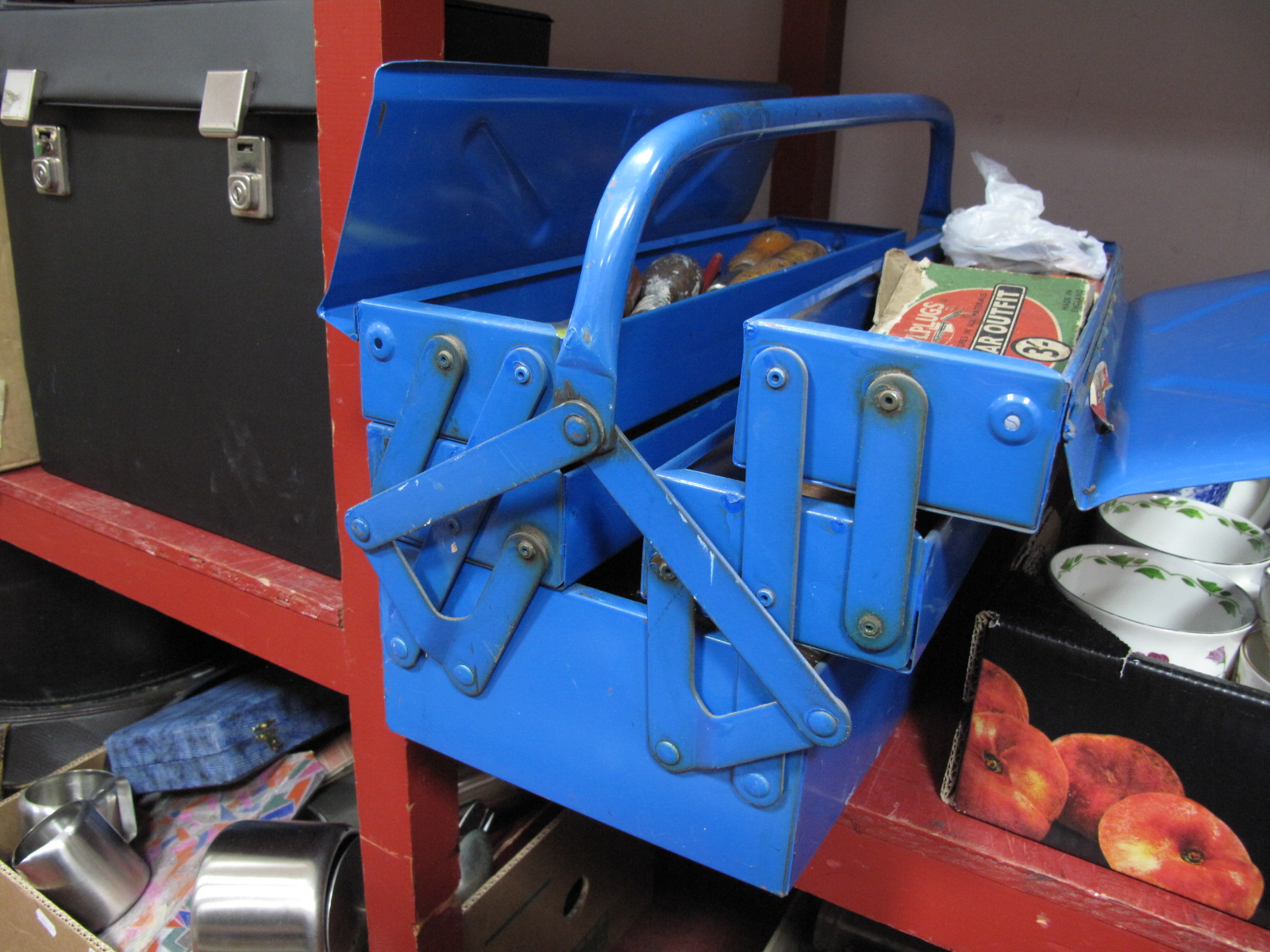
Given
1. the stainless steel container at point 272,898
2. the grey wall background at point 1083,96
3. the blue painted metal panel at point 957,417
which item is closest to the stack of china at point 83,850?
the stainless steel container at point 272,898

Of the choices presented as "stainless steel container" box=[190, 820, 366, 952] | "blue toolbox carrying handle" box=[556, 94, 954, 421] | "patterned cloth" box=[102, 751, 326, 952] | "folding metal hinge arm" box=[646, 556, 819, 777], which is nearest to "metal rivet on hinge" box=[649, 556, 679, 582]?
"folding metal hinge arm" box=[646, 556, 819, 777]

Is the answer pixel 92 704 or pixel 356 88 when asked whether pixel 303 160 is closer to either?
pixel 356 88

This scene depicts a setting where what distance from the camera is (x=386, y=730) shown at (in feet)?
3.19

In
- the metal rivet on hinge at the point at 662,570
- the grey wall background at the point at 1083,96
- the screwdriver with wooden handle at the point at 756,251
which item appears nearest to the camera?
the metal rivet on hinge at the point at 662,570

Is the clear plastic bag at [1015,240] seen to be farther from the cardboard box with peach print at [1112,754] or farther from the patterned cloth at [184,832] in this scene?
the patterned cloth at [184,832]

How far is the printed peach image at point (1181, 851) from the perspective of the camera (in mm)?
719

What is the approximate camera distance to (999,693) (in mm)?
782

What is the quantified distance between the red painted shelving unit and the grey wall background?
1.34 metres

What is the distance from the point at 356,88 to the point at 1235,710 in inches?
34.0

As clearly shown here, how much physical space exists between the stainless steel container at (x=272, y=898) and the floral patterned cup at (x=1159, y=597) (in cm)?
95

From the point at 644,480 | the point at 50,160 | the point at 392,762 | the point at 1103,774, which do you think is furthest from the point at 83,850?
the point at 1103,774

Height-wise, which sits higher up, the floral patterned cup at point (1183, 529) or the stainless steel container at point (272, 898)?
the floral patterned cup at point (1183, 529)

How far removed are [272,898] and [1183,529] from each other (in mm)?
A: 1184

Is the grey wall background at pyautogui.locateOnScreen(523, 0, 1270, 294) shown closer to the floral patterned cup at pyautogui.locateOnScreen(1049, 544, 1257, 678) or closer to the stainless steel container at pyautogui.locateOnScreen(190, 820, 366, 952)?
the floral patterned cup at pyautogui.locateOnScreen(1049, 544, 1257, 678)
